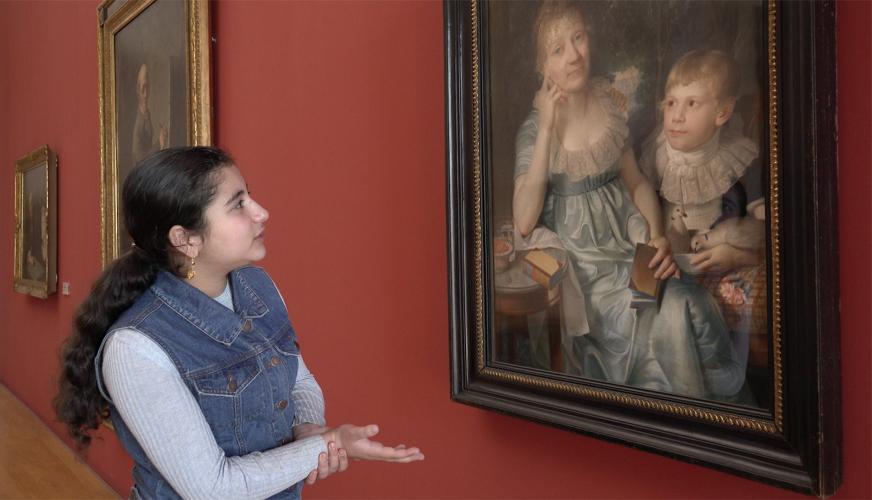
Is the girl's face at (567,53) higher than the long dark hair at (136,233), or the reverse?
the girl's face at (567,53)

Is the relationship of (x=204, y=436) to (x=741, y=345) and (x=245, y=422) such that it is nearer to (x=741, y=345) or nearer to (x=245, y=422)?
(x=245, y=422)

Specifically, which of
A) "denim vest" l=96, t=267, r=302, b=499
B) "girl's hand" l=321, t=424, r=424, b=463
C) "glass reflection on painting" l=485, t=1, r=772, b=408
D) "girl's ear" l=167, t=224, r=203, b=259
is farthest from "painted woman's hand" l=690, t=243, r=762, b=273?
"girl's ear" l=167, t=224, r=203, b=259

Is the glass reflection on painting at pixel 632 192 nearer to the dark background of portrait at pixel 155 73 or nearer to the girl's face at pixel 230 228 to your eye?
the girl's face at pixel 230 228

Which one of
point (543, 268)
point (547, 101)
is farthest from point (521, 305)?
point (547, 101)

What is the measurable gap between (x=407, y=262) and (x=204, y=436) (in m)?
1.11

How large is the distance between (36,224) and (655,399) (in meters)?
7.55

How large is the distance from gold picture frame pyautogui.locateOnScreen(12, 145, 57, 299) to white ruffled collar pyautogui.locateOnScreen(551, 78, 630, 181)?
6496 mm

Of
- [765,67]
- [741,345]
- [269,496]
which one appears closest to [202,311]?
[269,496]

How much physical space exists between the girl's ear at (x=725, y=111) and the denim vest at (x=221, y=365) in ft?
4.52

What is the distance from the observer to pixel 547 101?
1935 mm

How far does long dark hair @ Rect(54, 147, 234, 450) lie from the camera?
6.09 ft

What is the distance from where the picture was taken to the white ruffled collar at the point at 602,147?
175cm

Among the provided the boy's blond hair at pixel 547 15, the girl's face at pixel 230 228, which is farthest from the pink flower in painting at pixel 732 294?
the girl's face at pixel 230 228

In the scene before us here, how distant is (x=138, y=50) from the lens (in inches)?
186
